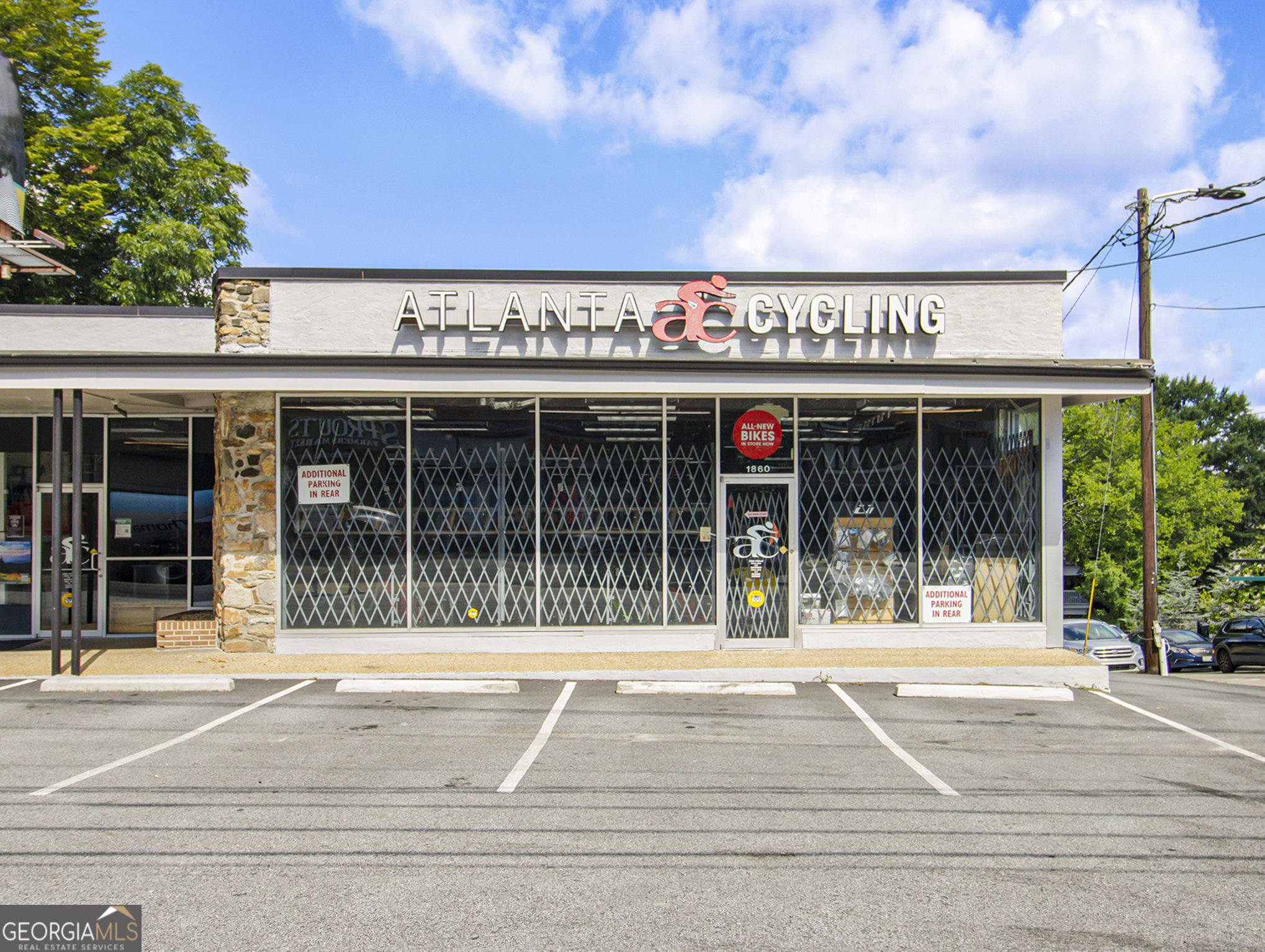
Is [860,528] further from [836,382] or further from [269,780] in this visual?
[269,780]

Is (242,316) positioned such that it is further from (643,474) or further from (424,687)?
(643,474)

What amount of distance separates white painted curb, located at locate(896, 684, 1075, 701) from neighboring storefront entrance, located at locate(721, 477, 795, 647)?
2.18 m

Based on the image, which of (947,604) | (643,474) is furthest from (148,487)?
(947,604)

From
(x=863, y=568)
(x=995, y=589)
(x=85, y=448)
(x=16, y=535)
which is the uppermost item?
(x=85, y=448)

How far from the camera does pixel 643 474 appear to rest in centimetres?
1076

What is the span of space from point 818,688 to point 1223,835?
4.27 meters

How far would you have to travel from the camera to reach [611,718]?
25.7 ft

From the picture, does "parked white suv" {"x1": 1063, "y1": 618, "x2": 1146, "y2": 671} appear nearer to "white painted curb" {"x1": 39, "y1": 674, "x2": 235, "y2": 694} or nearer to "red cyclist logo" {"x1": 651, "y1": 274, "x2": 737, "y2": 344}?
"red cyclist logo" {"x1": 651, "y1": 274, "x2": 737, "y2": 344}

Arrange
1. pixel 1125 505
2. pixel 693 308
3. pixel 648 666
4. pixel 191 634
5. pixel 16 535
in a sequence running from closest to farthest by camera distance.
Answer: pixel 648 666 < pixel 191 634 < pixel 693 308 < pixel 16 535 < pixel 1125 505

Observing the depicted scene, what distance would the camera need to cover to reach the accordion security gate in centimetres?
1058

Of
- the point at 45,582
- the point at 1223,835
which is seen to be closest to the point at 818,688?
the point at 1223,835

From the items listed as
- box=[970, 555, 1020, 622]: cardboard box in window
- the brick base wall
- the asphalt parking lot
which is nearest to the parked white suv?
box=[970, 555, 1020, 622]: cardboard box in window

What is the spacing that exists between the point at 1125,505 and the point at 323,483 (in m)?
39.9

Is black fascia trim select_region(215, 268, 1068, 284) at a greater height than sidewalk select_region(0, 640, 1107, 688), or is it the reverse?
black fascia trim select_region(215, 268, 1068, 284)
